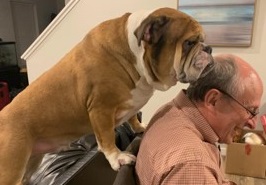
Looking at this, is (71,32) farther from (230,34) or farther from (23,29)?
(23,29)

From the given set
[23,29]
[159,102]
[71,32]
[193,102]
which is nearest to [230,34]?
[159,102]

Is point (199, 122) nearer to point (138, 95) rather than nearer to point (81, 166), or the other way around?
point (138, 95)

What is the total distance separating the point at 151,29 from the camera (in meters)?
1.22

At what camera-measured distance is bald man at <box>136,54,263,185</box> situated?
950 mm

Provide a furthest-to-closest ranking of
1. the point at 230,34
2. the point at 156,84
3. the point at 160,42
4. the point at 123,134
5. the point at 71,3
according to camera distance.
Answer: the point at 71,3 < the point at 230,34 < the point at 123,134 < the point at 156,84 < the point at 160,42

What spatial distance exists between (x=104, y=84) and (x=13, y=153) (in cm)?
51

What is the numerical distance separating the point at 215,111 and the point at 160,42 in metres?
0.37

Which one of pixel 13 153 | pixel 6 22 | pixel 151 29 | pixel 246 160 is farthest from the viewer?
pixel 6 22

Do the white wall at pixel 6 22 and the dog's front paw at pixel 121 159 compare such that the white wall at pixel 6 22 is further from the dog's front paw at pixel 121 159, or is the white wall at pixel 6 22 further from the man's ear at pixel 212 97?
the man's ear at pixel 212 97

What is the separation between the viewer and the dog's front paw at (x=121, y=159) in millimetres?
1215

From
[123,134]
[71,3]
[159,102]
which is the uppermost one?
[71,3]

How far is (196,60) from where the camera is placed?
47.4 inches

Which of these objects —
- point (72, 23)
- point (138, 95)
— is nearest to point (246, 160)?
point (138, 95)

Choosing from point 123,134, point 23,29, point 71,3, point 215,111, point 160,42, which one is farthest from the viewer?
point 23,29
